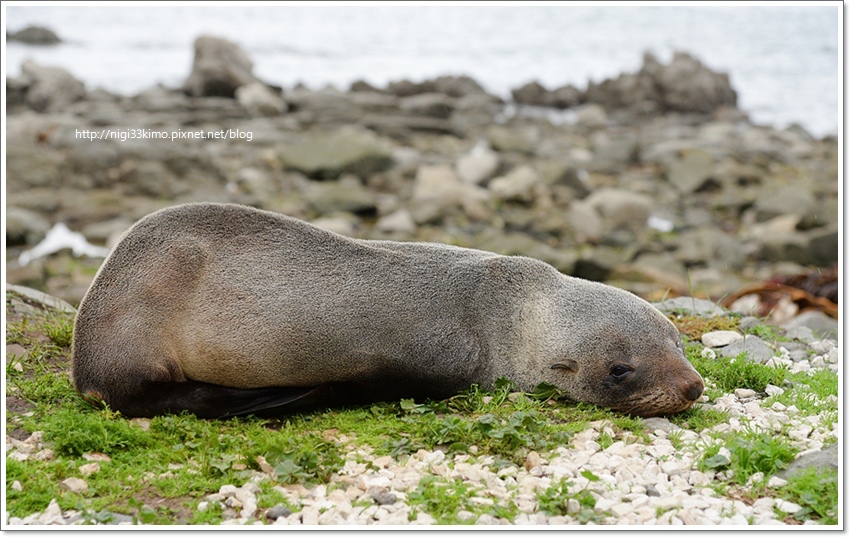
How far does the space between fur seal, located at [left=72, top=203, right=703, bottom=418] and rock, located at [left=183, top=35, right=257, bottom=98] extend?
27577 millimetres

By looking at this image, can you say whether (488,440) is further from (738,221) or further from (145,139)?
(145,139)

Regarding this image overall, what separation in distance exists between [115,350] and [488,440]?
2.63 m

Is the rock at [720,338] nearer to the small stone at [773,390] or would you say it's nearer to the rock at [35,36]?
the small stone at [773,390]

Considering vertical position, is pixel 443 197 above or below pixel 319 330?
below

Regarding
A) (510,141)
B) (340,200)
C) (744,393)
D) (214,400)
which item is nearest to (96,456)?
(214,400)

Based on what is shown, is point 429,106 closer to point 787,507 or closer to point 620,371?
point 620,371

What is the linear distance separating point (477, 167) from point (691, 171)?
6.76 meters

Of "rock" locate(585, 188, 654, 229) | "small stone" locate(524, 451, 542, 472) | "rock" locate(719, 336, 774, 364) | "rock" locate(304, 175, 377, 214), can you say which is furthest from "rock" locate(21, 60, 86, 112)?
"small stone" locate(524, 451, 542, 472)

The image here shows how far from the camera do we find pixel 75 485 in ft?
16.7

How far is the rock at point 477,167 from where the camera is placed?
24.9 meters

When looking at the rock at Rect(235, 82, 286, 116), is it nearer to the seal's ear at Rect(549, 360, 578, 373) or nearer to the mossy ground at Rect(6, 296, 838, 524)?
the mossy ground at Rect(6, 296, 838, 524)

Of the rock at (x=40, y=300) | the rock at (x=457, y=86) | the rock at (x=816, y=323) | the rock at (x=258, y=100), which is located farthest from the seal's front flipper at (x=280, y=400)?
the rock at (x=457, y=86)

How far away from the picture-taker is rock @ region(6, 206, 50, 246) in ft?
62.6
